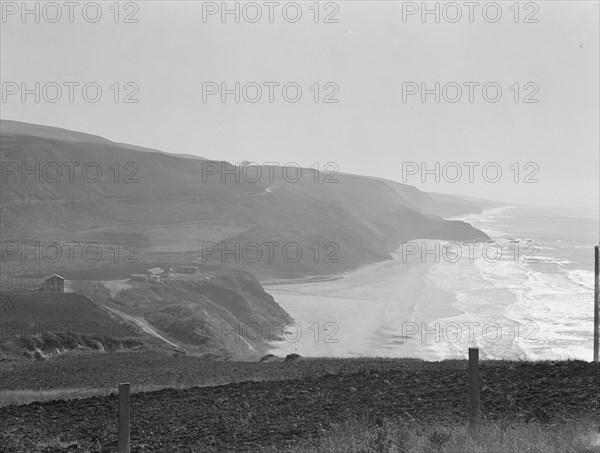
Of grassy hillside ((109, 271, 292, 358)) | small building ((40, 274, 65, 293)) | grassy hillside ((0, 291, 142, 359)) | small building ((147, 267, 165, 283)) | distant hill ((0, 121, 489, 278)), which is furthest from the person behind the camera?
distant hill ((0, 121, 489, 278))

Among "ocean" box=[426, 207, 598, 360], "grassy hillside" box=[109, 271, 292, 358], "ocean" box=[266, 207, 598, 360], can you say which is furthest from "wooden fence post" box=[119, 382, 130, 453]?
"grassy hillside" box=[109, 271, 292, 358]

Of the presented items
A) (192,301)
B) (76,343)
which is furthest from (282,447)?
(192,301)

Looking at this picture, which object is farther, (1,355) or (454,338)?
(454,338)

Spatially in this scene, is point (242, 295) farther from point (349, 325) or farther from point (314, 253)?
point (314, 253)

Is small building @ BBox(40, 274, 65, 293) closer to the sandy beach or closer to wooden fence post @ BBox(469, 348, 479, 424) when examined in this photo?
the sandy beach

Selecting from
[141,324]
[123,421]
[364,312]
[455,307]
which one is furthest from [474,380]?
[364,312]

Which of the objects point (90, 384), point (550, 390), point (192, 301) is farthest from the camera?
point (192, 301)

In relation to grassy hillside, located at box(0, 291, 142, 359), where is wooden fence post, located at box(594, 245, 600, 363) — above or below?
above
